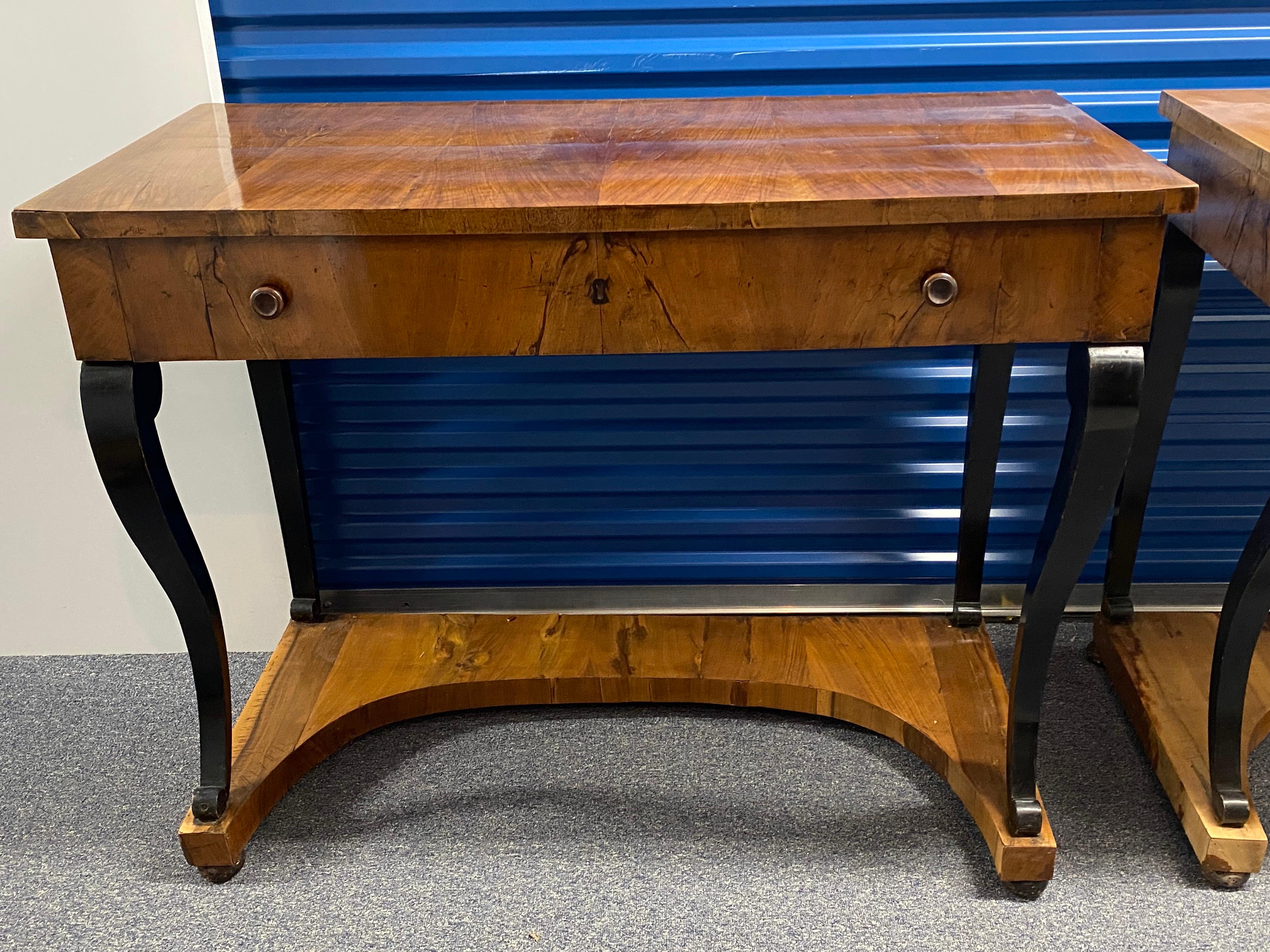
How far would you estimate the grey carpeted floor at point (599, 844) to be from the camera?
1358 mm

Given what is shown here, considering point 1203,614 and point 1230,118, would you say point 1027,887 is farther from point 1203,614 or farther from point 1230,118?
point 1230,118

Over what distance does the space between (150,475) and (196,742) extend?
2.17 ft

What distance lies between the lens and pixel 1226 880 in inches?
54.7

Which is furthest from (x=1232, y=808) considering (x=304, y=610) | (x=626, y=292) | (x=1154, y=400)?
(x=304, y=610)

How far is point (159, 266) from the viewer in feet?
3.64

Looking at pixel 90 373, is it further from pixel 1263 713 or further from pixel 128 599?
pixel 1263 713

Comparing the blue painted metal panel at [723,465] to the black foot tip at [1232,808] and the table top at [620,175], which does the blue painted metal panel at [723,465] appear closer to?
the table top at [620,175]

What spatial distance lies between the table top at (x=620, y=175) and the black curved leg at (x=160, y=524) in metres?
0.17

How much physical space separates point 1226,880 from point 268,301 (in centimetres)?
131

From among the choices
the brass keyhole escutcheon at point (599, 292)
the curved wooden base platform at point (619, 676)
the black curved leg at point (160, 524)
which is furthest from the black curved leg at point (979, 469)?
the black curved leg at point (160, 524)

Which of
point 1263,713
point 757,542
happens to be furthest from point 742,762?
point 1263,713

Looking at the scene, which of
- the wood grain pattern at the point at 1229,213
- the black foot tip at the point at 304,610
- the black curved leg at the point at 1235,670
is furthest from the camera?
the black foot tip at the point at 304,610

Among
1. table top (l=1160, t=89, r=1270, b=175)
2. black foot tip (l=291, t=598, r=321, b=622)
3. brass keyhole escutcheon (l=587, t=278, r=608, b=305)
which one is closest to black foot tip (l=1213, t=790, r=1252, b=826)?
table top (l=1160, t=89, r=1270, b=175)

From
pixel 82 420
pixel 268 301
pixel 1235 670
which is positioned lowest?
pixel 1235 670
